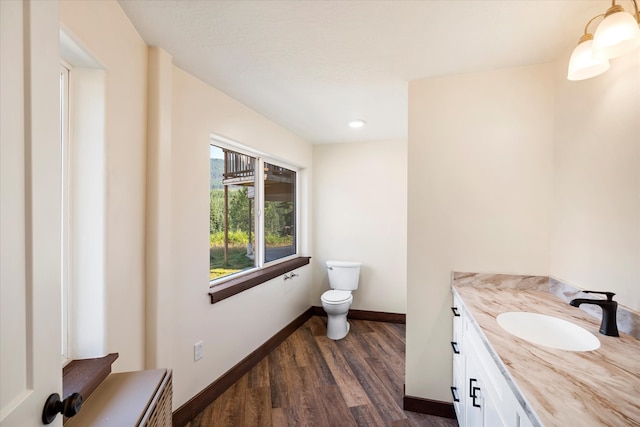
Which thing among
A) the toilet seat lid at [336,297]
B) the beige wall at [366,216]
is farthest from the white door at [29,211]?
the beige wall at [366,216]

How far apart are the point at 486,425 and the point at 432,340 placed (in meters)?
0.84

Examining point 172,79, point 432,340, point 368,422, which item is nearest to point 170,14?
point 172,79

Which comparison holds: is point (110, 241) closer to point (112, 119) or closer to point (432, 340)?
point (112, 119)

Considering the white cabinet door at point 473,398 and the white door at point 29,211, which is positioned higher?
the white door at point 29,211

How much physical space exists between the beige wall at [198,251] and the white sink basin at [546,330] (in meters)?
1.79

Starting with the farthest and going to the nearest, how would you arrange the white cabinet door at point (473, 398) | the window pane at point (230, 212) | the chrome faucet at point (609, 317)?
the window pane at point (230, 212)
the white cabinet door at point (473, 398)
the chrome faucet at point (609, 317)

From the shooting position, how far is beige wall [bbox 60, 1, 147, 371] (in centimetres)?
119

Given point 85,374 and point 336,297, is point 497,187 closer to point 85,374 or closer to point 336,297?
point 336,297

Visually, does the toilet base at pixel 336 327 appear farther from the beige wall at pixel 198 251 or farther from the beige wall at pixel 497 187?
the beige wall at pixel 497 187

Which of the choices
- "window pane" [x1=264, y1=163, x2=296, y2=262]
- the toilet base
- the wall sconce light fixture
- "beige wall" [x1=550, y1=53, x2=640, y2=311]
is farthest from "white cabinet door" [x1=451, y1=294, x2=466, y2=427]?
"window pane" [x1=264, y1=163, x2=296, y2=262]

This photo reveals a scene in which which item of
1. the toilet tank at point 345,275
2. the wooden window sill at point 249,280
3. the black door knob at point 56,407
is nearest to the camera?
the black door knob at point 56,407

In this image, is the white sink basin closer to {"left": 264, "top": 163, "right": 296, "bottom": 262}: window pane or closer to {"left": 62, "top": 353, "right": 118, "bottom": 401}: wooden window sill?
{"left": 62, "top": 353, "right": 118, "bottom": 401}: wooden window sill

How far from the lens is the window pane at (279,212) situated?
3113mm

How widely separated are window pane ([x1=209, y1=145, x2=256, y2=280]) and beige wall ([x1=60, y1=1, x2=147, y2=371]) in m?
0.71
